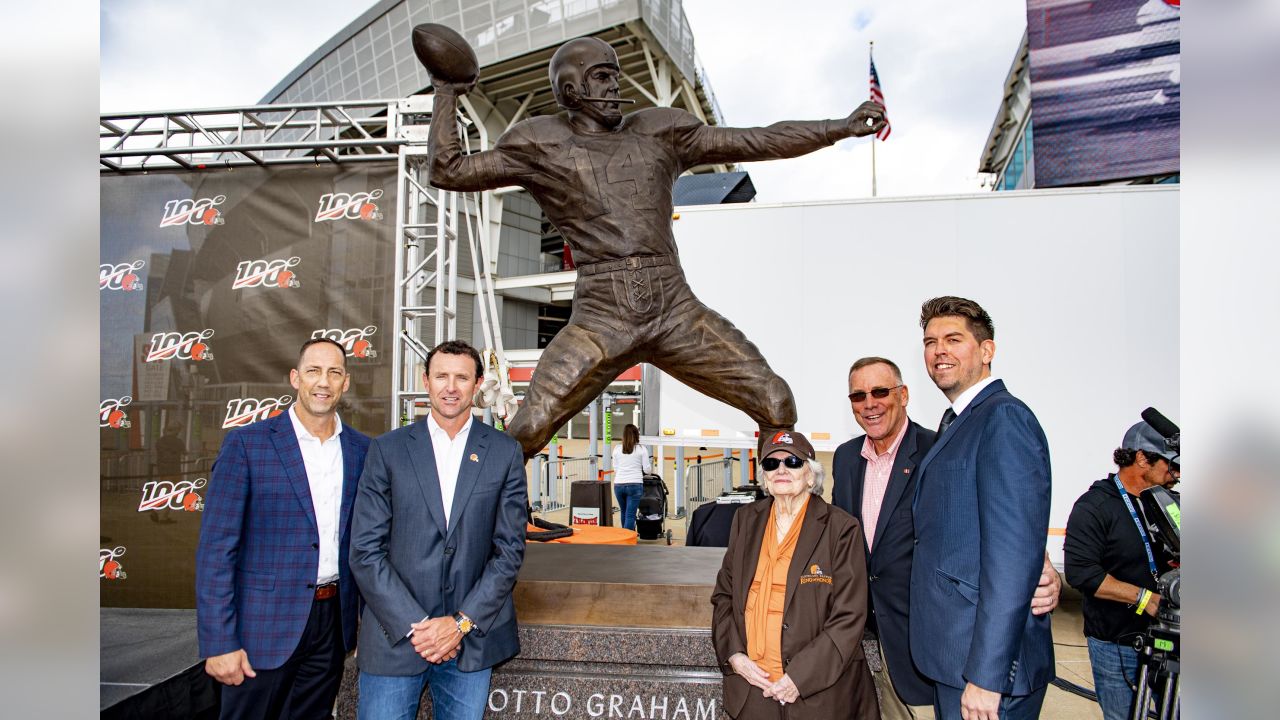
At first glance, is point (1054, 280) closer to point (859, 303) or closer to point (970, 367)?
point (859, 303)

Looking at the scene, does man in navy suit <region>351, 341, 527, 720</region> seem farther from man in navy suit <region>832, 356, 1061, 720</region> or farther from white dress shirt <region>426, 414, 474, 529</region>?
man in navy suit <region>832, 356, 1061, 720</region>

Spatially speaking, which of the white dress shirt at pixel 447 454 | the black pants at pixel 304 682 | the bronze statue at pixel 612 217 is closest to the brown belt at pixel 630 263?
the bronze statue at pixel 612 217

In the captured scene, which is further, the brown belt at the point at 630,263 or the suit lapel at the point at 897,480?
the brown belt at the point at 630,263

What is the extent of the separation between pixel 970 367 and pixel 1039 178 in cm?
1719

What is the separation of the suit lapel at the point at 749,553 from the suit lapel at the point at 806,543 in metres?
0.13

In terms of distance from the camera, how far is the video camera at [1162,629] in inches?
109

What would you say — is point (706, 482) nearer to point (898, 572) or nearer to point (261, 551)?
point (898, 572)

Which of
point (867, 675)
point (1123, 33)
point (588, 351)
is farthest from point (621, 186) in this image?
point (1123, 33)

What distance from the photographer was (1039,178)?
16.9m

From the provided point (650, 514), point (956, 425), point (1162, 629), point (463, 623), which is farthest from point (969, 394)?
point (650, 514)

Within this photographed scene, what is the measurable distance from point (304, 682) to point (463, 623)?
2.27ft

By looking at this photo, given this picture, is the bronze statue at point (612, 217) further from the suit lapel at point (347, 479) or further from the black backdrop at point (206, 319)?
the black backdrop at point (206, 319)

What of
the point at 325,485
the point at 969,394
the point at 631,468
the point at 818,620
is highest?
the point at 969,394

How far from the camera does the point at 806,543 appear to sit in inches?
99.6
